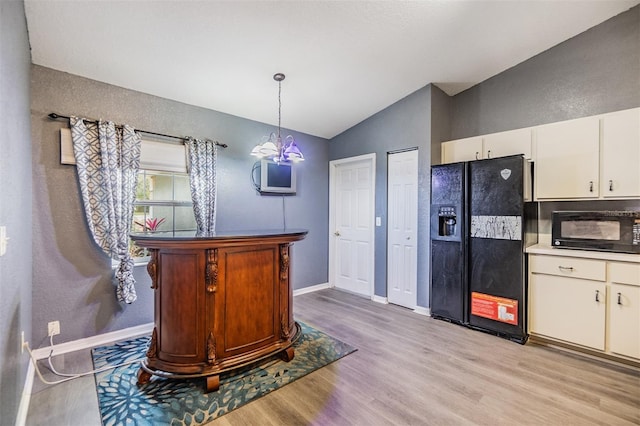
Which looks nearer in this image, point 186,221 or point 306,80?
point 306,80

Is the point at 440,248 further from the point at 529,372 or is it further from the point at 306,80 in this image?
the point at 306,80

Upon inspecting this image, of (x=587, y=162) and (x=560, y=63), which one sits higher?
(x=560, y=63)

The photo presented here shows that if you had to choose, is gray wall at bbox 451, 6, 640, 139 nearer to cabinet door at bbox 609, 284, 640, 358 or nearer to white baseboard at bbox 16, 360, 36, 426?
cabinet door at bbox 609, 284, 640, 358

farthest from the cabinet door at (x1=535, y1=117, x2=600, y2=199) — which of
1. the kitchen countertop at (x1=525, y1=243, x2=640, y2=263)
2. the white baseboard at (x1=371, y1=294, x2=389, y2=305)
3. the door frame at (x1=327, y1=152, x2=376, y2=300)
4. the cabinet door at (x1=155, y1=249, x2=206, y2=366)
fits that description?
the cabinet door at (x1=155, y1=249, x2=206, y2=366)

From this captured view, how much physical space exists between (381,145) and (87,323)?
4037 mm

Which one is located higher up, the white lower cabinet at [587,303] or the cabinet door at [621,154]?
the cabinet door at [621,154]

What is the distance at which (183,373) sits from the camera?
79.4 inches

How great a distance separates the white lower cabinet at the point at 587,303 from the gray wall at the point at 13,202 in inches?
156

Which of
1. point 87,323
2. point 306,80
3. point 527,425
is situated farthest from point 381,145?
point 87,323

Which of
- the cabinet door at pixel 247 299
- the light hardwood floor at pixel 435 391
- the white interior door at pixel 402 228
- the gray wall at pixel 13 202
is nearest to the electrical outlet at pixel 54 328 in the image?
the light hardwood floor at pixel 435 391

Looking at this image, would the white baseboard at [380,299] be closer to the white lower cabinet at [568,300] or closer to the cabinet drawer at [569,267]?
the white lower cabinet at [568,300]

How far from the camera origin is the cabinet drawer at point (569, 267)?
2521 millimetres

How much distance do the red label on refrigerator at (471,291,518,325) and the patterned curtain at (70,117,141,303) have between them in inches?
144

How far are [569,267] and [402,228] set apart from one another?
5.85 ft
